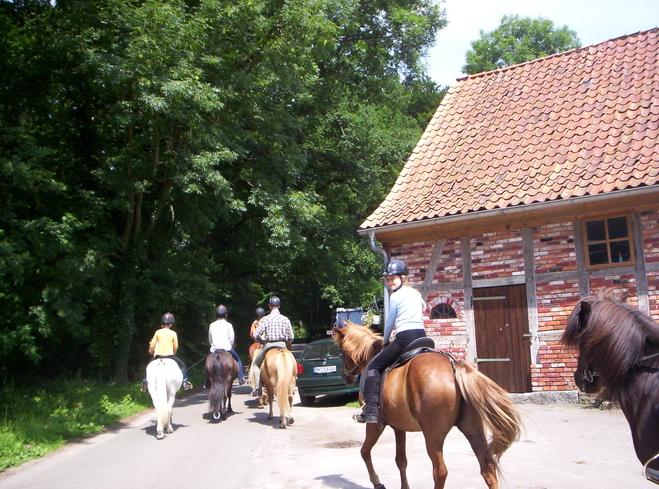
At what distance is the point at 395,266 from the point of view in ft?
20.7

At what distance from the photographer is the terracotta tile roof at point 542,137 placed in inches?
442

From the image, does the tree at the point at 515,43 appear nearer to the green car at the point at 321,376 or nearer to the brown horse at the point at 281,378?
the green car at the point at 321,376

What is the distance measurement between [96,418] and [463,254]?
804cm

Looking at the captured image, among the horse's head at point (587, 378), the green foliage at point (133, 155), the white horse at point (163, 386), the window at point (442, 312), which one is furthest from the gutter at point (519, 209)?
the horse's head at point (587, 378)

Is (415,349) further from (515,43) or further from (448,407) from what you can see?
(515,43)

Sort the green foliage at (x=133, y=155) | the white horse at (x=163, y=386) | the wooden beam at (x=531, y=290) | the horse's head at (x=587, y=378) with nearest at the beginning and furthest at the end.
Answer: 1. the horse's head at (x=587, y=378)
2. the white horse at (x=163, y=386)
3. the wooden beam at (x=531, y=290)
4. the green foliage at (x=133, y=155)

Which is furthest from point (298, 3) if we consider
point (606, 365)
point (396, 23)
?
point (606, 365)

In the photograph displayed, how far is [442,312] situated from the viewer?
12.7m

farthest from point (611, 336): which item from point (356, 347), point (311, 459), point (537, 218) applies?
point (537, 218)

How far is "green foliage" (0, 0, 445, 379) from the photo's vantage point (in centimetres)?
1238

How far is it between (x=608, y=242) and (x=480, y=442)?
7.10m

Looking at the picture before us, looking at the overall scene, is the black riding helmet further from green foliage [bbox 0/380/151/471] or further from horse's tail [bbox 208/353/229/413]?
horse's tail [bbox 208/353/229/413]

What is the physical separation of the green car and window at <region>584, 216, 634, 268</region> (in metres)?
5.59

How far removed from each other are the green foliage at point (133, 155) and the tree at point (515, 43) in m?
19.5
